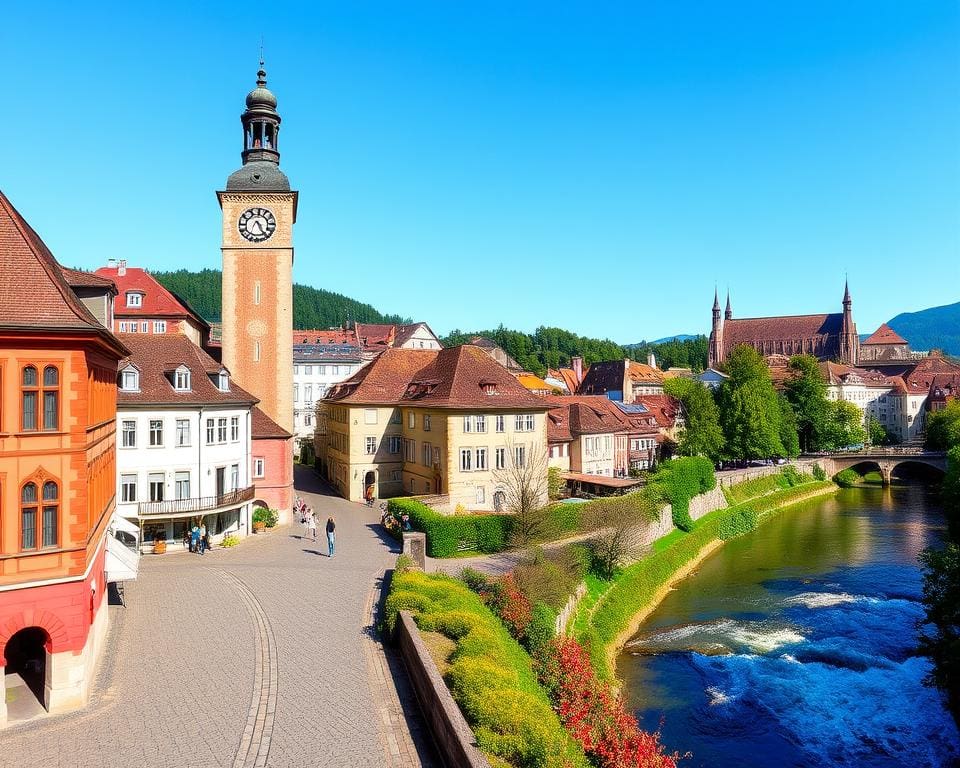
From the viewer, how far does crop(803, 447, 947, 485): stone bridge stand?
8038cm

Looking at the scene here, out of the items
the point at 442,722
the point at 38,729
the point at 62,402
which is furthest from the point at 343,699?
the point at 62,402

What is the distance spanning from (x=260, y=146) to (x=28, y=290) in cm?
3163

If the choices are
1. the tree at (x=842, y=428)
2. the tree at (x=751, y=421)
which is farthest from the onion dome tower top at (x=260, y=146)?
the tree at (x=842, y=428)

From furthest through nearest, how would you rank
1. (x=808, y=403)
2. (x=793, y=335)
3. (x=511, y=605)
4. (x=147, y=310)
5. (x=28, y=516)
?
(x=793, y=335) < (x=808, y=403) < (x=147, y=310) < (x=511, y=605) < (x=28, y=516)

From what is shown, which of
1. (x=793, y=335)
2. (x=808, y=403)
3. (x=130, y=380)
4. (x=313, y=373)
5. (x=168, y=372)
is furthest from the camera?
(x=793, y=335)

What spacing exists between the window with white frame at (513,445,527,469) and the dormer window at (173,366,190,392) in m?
18.9

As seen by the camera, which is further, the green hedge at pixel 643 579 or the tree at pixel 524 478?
the tree at pixel 524 478

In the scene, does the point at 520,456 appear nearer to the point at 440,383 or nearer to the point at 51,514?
the point at 440,383

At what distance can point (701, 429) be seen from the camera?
231 ft

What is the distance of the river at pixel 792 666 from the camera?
23.2m

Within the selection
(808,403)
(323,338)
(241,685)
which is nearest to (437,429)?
(241,685)

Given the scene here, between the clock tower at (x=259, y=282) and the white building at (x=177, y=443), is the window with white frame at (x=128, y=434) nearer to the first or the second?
the white building at (x=177, y=443)

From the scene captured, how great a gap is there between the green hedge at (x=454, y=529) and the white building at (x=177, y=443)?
8680mm

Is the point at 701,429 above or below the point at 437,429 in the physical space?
below
